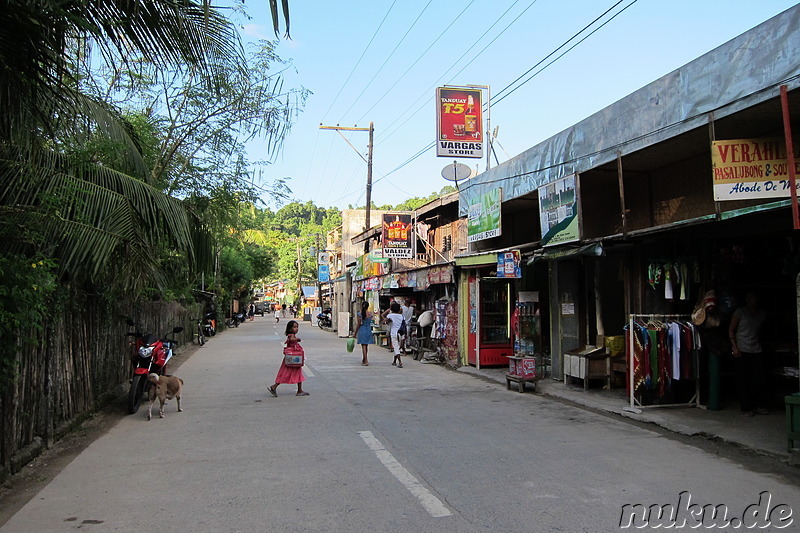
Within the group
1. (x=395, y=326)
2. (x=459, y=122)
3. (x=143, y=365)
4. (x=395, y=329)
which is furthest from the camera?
(x=395, y=326)

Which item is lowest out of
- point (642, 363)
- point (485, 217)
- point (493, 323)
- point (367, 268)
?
point (642, 363)

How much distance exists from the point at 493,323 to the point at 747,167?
30.8 ft

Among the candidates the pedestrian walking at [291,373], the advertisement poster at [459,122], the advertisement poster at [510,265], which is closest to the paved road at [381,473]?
the pedestrian walking at [291,373]

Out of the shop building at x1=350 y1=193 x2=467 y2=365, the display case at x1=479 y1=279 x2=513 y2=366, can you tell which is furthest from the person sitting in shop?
the shop building at x1=350 y1=193 x2=467 y2=365

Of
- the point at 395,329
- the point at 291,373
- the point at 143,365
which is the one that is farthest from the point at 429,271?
the point at 143,365

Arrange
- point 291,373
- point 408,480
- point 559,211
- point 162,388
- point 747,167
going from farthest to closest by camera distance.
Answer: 1. point 559,211
2. point 291,373
3. point 162,388
4. point 747,167
5. point 408,480

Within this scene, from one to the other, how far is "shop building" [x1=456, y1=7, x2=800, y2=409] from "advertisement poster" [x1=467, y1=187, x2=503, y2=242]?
0.51 ft

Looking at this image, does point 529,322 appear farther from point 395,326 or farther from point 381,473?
point 381,473

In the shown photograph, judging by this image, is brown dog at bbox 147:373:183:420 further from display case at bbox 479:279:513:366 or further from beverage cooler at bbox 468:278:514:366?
display case at bbox 479:279:513:366

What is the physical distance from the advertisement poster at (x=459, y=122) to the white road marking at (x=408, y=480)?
10.0 metres

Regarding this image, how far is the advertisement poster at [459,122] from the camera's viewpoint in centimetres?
1575

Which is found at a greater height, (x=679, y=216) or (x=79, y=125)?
(x=79, y=125)

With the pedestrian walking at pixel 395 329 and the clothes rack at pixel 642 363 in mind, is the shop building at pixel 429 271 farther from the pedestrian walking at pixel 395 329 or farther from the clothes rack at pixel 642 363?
the clothes rack at pixel 642 363

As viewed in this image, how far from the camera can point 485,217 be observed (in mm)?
14758
